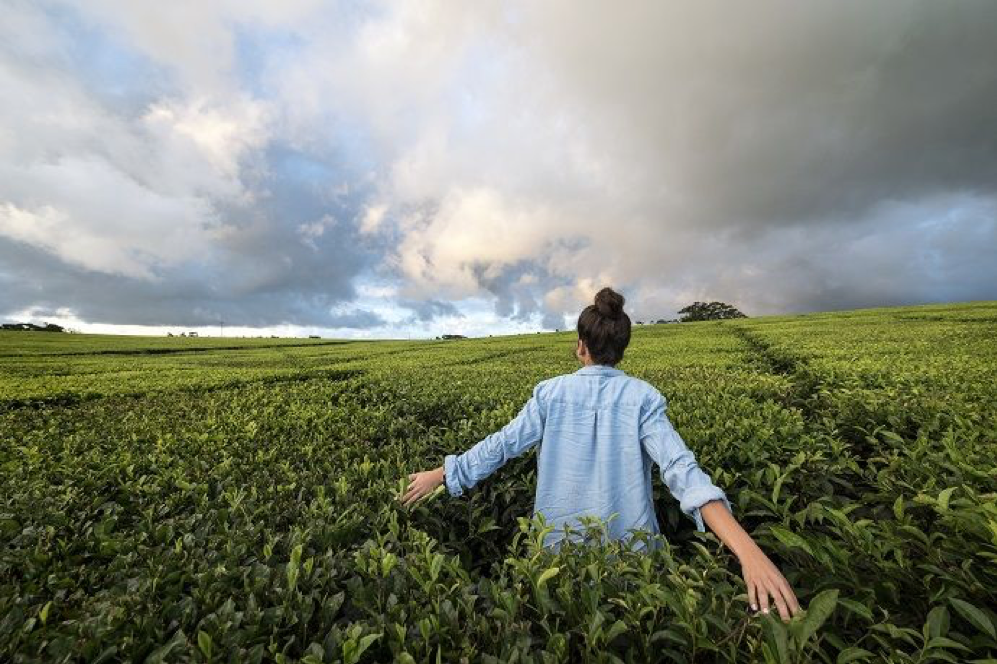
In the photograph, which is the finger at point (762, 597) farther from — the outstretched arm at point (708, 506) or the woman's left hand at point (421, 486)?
the woman's left hand at point (421, 486)

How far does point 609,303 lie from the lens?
2.78m

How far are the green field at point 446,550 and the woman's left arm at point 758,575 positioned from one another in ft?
0.21

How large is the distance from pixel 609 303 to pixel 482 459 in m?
1.14

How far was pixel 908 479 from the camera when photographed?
10.1ft

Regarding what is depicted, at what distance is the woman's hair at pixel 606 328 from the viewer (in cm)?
278

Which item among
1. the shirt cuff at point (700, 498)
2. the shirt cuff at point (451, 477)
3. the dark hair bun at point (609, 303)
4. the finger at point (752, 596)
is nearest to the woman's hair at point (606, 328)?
the dark hair bun at point (609, 303)

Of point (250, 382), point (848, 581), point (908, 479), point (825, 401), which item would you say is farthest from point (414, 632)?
point (250, 382)

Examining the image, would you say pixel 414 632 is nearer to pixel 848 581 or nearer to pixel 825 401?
pixel 848 581

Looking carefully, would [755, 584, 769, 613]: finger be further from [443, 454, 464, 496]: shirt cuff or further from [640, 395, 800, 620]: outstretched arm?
[443, 454, 464, 496]: shirt cuff

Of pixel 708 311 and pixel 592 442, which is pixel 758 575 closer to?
pixel 592 442

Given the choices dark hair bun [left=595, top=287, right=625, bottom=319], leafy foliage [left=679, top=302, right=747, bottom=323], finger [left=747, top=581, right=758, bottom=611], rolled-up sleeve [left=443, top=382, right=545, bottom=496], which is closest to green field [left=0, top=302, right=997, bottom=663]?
finger [left=747, top=581, right=758, bottom=611]

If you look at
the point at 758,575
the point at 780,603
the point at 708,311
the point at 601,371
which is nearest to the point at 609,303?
the point at 601,371

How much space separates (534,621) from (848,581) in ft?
4.10

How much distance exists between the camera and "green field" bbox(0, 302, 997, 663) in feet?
5.46
